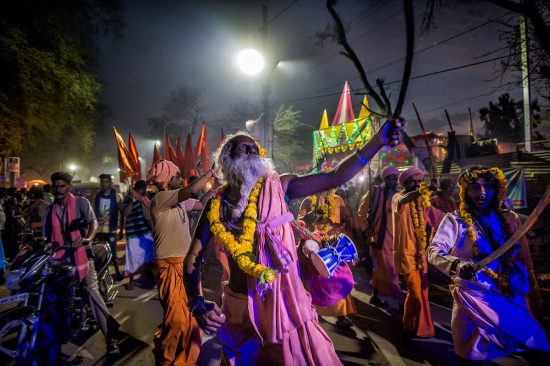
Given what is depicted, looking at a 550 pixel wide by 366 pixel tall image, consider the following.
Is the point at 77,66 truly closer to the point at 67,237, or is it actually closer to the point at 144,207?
the point at 144,207

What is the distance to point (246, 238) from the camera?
2.15m

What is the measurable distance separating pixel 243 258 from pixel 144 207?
15.5ft

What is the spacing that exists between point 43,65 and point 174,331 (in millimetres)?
16761

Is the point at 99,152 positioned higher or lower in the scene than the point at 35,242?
higher

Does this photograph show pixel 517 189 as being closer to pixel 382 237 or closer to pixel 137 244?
pixel 382 237

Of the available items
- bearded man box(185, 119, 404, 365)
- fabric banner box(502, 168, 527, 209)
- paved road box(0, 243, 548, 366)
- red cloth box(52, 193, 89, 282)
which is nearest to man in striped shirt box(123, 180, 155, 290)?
paved road box(0, 243, 548, 366)

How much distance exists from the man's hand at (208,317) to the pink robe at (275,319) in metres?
0.15

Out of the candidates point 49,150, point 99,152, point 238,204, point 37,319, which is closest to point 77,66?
point 49,150

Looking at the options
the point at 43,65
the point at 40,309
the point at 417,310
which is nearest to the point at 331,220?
the point at 417,310

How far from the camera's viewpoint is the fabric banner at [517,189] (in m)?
8.95

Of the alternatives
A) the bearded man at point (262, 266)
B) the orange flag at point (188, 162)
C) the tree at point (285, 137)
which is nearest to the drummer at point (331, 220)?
the bearded man at point (262, 266)

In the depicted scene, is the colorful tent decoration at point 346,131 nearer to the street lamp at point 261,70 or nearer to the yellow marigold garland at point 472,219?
the street lamp at point 261,70

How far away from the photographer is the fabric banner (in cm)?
895

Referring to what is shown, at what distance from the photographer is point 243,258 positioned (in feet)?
6.77
